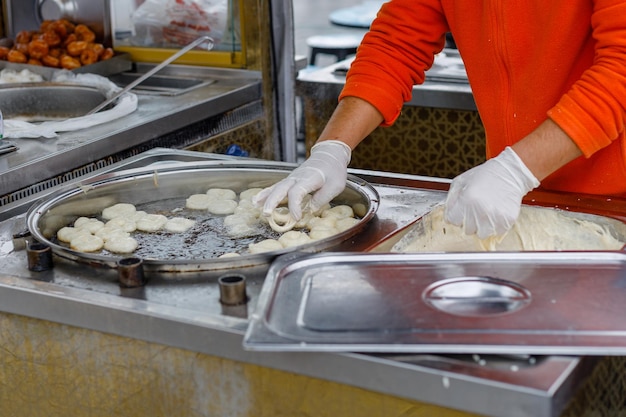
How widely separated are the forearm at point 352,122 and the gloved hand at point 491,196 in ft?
1.61

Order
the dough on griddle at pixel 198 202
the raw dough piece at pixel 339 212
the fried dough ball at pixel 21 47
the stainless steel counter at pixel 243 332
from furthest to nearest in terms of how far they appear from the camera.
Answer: the fried dough ball at pixel 21 47, the dough on griddle at pixel 198 202, the raw dough piece at pixel 339 212, the stainless steel counter at pixel 243 332

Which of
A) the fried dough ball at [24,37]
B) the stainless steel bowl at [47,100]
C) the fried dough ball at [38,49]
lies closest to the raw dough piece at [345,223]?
the stainless steel bowl at [47,100]

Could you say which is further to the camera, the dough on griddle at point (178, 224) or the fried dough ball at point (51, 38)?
the fried dough ball at point (51, 38)

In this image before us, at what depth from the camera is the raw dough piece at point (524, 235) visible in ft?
5.76

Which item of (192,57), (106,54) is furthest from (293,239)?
(106,54)

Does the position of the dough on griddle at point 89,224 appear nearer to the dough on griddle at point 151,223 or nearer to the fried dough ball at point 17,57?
the dough on griddle at point 151,223

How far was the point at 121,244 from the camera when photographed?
5.89 ft

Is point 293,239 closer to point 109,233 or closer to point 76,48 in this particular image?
point 109,233

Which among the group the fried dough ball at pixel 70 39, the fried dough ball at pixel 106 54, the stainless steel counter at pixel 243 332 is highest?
the fried dough ball at pixel 70 39

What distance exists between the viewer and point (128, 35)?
385 cm

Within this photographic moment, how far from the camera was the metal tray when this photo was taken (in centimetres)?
119

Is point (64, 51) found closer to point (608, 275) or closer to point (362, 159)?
point (362, 159)

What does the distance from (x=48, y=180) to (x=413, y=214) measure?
1.29 m

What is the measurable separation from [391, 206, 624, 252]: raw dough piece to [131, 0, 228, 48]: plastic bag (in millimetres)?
2114
